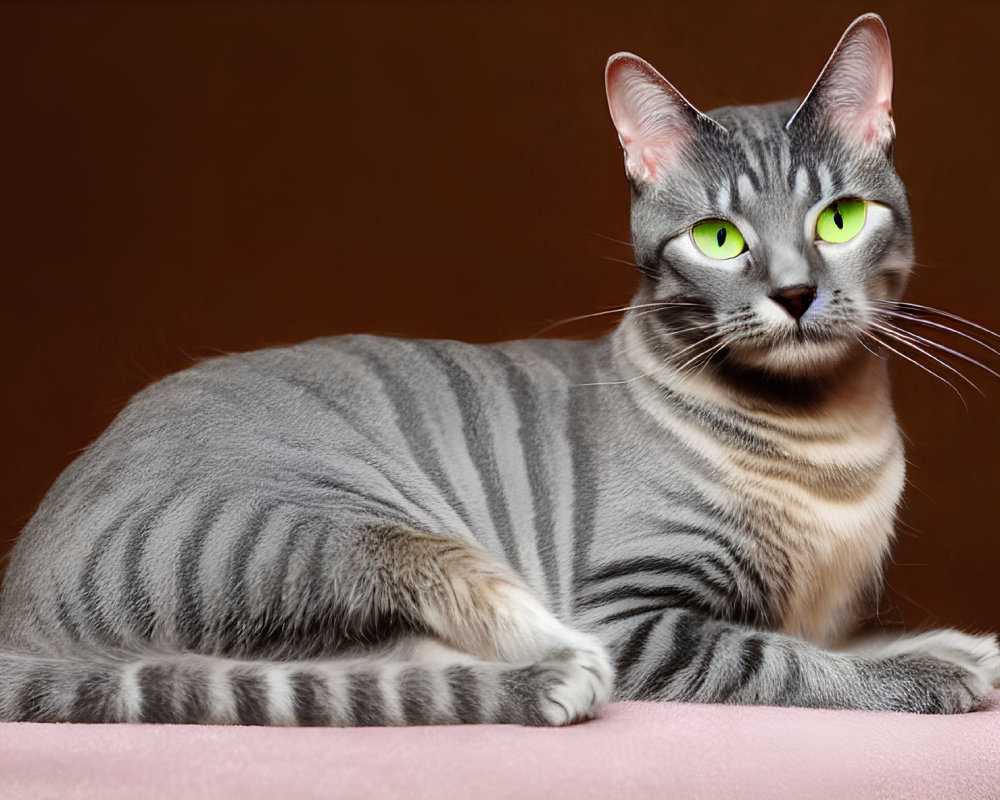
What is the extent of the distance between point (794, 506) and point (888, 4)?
143 cm

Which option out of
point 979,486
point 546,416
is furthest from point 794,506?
point 979,486

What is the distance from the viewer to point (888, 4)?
2391 mm

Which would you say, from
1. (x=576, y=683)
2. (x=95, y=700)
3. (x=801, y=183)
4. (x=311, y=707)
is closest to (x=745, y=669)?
(x=576, y=683)

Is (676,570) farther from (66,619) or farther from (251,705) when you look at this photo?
(66,619)

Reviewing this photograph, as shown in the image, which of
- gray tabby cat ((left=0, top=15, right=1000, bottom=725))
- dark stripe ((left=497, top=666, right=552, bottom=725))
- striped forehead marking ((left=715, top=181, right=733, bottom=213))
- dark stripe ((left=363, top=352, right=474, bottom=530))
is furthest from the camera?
dark stripe ((left=363, top=352, right=474, bottom=530))

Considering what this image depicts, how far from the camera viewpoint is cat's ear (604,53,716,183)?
4.92ft

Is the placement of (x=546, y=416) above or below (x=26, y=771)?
above

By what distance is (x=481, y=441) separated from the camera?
63.4 inches

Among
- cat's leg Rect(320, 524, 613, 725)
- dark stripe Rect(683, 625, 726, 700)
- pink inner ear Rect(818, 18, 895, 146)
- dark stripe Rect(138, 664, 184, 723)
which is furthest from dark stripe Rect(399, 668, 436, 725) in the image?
pink inner ear Rect(818, 18, 895, 146)

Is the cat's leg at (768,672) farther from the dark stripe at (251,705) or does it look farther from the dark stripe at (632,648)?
the dark stripe at (251,705)

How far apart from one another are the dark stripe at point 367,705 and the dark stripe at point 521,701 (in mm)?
117

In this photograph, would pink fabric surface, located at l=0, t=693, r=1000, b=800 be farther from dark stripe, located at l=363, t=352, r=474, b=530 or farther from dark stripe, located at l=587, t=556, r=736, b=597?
dark stripe, located at l=363, t=352, r=474, b=530

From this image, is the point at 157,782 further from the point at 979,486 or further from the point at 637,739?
the point at 979,486

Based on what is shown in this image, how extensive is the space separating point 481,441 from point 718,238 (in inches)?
17.4
